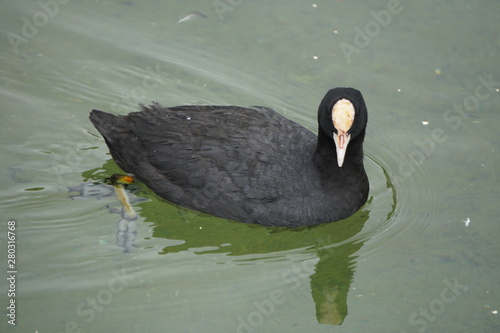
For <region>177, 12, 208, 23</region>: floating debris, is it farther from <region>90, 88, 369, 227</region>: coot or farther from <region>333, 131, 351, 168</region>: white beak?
<region>333, 131, 351, 168</region>: white beak

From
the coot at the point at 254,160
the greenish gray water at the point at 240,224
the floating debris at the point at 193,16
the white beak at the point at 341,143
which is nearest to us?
the greenish gray water at the point at 240,224

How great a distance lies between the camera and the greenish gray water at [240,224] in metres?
5.12

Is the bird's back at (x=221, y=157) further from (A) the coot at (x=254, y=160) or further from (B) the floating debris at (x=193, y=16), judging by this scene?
(B) the floating debris at (x=193, y=16)

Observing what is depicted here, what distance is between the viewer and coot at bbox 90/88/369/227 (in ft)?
18.2

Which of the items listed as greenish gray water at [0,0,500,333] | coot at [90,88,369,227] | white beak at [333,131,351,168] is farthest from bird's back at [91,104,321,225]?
white beak at [333,131,351,168]

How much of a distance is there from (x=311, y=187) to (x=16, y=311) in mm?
2441

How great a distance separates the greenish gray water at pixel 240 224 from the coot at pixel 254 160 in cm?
25

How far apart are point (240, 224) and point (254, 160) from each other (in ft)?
1.92

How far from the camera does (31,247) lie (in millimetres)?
5516

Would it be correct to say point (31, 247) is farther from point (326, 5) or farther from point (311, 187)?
point (326, 5)

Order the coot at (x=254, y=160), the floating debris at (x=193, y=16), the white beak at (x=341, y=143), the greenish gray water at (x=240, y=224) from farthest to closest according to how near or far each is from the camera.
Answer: the floating debris at (x=193, y=16) → the coot at (x=254, y=160) → the white beak at (x=341, y=143) → the greenish gray water at (x=240, y=224)

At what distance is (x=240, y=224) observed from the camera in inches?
228

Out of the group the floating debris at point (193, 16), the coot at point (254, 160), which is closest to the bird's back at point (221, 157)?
the coot at point (254, 160)

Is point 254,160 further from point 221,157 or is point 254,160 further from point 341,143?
point 341,143
